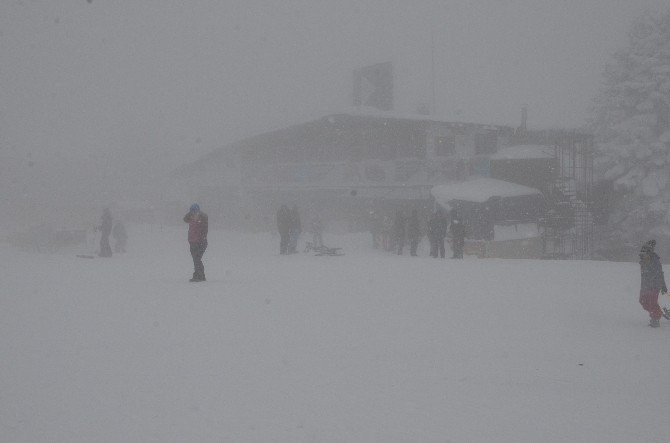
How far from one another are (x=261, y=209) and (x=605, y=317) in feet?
82.6

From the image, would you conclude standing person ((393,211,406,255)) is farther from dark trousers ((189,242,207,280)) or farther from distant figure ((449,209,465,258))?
dark trousers ((189,242,207,280))

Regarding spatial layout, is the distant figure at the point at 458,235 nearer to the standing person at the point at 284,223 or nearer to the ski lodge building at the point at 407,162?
the standing person at the point at 284,223

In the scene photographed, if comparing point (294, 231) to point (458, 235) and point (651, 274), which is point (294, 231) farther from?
point (651, 274)

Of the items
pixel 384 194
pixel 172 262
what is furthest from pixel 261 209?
pixel 172 262

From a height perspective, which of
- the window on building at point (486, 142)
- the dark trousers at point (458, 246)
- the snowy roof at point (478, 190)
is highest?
the window on building at point (486, 142)

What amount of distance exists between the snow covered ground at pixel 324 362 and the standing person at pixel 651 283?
0.28m

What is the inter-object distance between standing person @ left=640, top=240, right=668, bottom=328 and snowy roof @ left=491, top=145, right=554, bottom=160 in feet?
58.5

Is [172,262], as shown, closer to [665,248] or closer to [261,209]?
[261,209]

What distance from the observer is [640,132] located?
2556 centimetres

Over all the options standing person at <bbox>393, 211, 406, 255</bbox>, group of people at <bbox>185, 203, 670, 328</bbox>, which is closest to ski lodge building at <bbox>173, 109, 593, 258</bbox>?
standing person at <bbox>393, 211, 406, 255</bbox>

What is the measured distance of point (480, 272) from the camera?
13.1m

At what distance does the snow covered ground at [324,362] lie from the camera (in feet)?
14.8

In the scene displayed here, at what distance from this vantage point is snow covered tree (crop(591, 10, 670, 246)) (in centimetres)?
2517

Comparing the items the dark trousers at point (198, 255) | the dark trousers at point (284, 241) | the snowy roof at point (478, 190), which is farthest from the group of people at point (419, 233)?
the dark trousers at point (198, 255)
